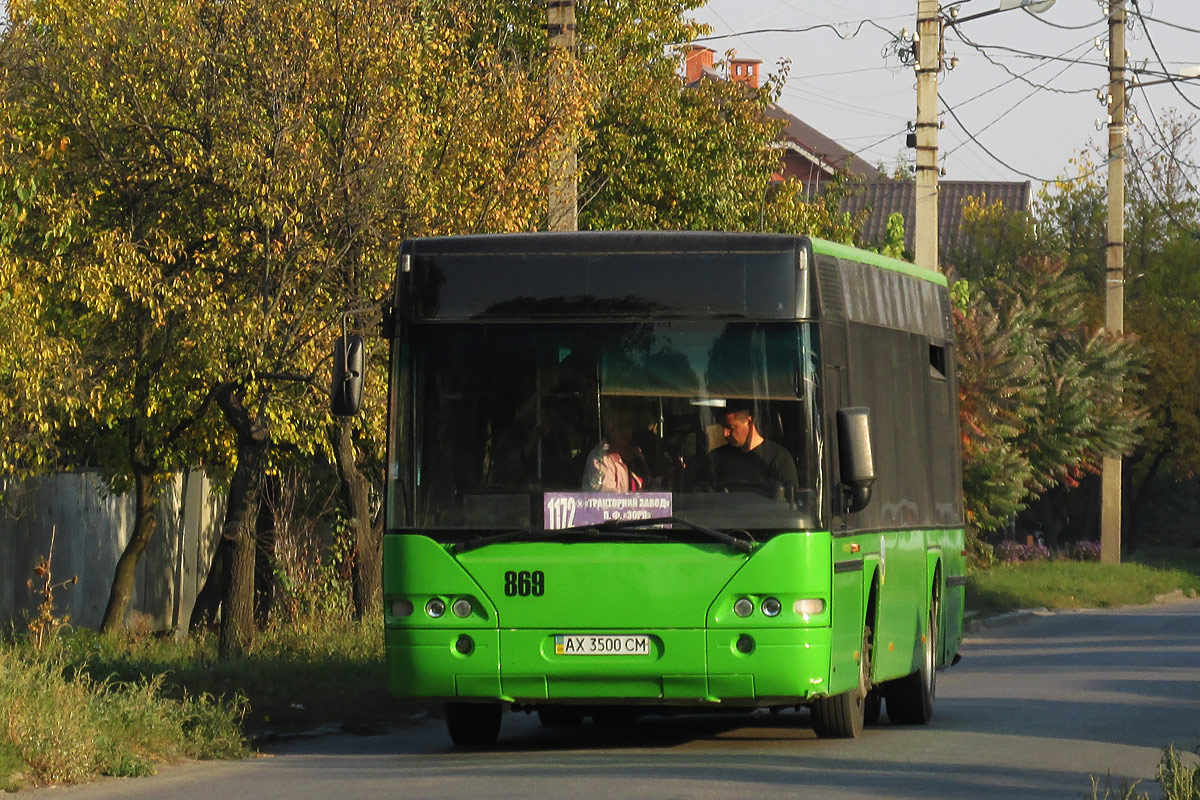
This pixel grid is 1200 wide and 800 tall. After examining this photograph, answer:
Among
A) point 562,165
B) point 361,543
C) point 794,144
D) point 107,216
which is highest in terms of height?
point 794,144

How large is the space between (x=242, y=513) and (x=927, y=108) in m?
11.5

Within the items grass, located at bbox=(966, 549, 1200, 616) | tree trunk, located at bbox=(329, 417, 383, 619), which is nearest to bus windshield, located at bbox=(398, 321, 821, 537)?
tree trunk, located at bbox=(329, 417, 383, 619)

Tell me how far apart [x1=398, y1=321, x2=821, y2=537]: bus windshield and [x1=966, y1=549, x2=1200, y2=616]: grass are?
19.3 metres

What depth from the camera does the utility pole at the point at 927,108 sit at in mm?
26125

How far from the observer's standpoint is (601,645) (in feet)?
38.9

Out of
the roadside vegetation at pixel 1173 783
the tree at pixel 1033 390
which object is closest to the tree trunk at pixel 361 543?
the roadside vegetation at pixel 1173 783

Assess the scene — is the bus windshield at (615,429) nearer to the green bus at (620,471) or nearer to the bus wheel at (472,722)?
the green bus at (620,471)

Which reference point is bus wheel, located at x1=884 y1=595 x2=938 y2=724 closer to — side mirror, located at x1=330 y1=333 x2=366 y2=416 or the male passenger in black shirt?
the male passenger in black shirt

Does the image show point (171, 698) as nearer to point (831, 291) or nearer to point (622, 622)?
point (622, 622)

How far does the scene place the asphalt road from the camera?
10641mm

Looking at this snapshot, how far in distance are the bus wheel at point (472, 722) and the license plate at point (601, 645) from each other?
1289 mm

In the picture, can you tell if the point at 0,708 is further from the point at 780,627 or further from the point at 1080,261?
the point at 1080,261

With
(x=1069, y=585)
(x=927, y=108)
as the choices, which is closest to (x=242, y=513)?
(x=927, y=108)

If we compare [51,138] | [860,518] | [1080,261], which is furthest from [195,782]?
[1080,261]
